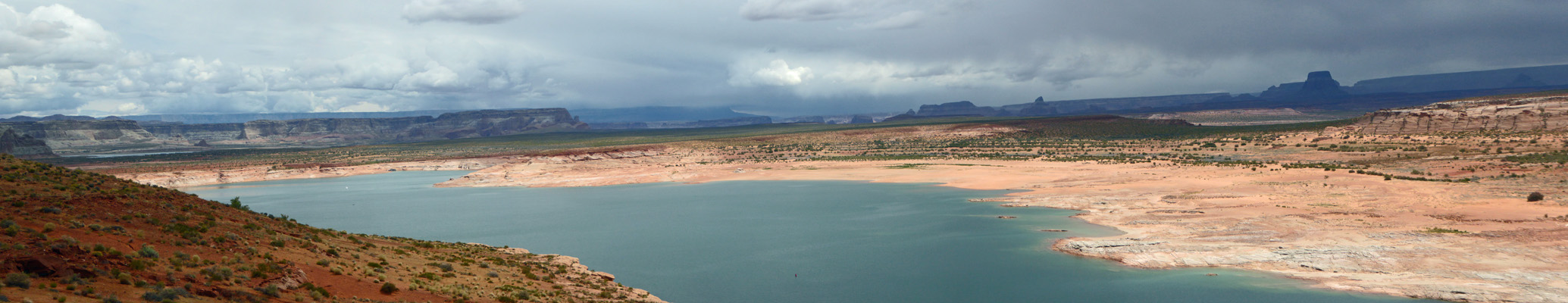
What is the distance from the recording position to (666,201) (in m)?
61.1

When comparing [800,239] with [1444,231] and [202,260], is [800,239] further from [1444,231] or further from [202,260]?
[1444,231]

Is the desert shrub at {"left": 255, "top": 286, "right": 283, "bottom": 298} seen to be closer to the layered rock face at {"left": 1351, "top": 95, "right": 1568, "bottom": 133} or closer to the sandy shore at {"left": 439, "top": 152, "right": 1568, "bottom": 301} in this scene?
the sandy shore at {"left": 439, "top": 152, "right": 1568, "bottom": 301}

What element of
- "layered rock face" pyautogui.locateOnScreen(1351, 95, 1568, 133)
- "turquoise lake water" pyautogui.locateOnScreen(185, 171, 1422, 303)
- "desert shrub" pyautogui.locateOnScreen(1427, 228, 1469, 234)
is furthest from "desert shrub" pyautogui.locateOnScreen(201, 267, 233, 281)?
"layered rock face" pyautogui.locateOnScreen(1351, 95, 1568, 133)

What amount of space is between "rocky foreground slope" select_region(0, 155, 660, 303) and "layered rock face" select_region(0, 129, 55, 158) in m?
178

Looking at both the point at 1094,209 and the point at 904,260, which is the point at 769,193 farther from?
the point at 904,260

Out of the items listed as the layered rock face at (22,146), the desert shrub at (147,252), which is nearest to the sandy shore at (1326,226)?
the desert shrub at (147,252)

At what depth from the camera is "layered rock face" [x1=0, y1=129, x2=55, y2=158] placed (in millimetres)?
158250

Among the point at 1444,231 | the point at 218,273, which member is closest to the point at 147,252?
the point at 218,273

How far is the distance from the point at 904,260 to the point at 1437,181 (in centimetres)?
3773

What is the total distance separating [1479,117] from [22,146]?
244m

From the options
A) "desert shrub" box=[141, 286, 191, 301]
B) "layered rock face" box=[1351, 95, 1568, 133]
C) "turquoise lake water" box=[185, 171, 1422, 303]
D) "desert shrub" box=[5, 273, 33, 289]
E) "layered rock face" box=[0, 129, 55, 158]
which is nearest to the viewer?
"desert shrub" box=[5, 273, 33, 289]

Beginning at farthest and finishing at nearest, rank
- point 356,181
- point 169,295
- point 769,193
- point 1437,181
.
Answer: point 356,181, point 769,193, point 1437,181, point 169,295

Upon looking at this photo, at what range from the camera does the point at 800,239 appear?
130ft

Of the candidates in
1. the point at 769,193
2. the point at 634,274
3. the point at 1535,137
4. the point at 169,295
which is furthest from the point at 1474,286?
the point at 1535,137
